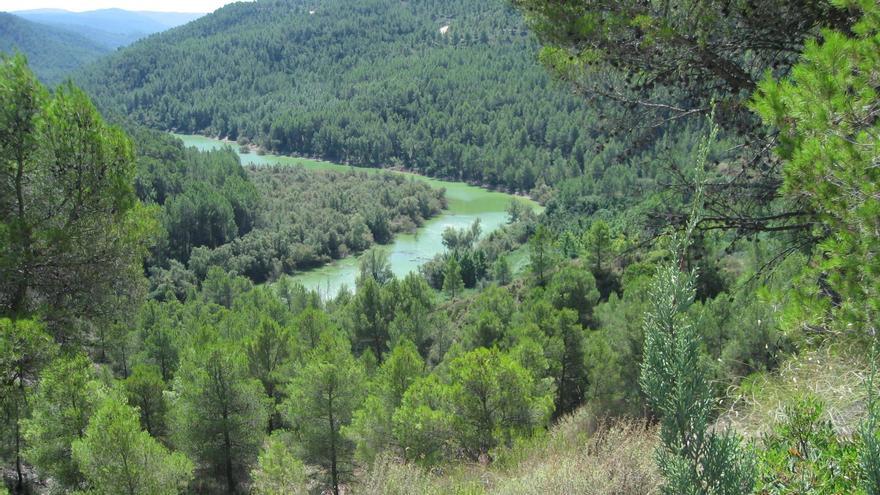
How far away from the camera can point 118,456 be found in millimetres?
8672

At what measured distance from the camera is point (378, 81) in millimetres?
130875

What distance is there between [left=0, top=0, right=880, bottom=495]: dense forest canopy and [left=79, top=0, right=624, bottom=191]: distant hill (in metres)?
56.5

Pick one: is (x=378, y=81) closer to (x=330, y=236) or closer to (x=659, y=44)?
(x=330, y=236)

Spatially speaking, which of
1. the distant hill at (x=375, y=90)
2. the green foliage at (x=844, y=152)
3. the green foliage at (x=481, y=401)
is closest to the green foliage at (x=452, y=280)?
the green foliage at (x=481, y=401)

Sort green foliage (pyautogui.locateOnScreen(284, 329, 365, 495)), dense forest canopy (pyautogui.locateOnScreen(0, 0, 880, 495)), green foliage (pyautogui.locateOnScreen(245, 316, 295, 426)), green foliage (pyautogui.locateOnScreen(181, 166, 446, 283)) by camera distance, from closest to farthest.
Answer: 1. dense forest canopy (pyautogui.locateOnScreen(0, 0, 880, 495))
2. green foliage (pyautogui.locateOnScreen(284, 329, 365, 495))
3. green foliage (pyautogui.locateOnScreen(245, 316, 295, 426))
4. green foliage (pyautogui.locateOnScreen(181, 166, 446, 283))

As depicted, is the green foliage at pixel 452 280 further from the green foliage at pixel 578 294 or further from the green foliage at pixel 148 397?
the green foliage at pixel 148 397

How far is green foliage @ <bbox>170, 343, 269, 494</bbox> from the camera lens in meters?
12.5

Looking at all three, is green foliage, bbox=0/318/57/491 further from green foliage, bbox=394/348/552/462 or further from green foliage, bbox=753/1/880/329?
green foliage, bbox=753/1/880/329

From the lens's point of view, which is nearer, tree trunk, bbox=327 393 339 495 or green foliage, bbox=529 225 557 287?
tree trunk, bbox=327 393 339 495

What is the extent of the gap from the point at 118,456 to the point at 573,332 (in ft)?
37.8

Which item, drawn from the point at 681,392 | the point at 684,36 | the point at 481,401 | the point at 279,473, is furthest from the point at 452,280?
the point at 681,392

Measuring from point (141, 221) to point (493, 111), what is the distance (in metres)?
105

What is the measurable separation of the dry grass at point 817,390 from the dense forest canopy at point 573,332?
0.03 meters

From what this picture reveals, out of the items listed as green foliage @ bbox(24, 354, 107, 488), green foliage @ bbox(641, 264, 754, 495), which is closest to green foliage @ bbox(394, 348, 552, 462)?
green foliage @ bbox(24, 354, 107, 488)
